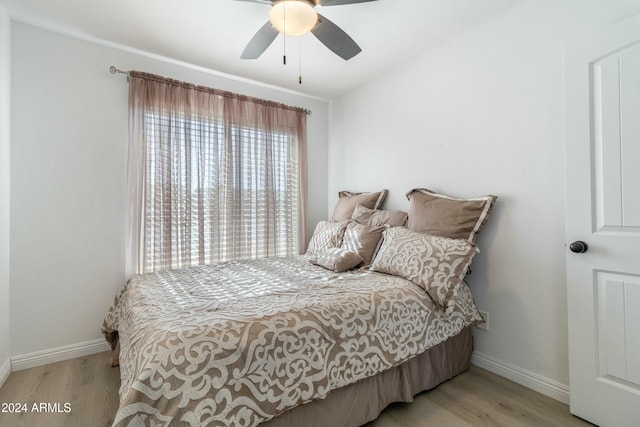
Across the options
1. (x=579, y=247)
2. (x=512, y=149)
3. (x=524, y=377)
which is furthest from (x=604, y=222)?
(x=524, y=377)

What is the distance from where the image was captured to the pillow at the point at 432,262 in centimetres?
171

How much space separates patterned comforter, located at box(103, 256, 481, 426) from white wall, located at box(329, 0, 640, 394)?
340 millimetres

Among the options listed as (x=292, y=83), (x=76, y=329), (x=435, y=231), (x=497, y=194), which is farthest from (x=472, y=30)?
(x=76, y=329)

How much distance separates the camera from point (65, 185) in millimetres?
2223

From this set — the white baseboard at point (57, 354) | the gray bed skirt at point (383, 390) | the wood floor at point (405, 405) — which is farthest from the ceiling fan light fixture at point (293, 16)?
the white baseboard at point (57, 354)

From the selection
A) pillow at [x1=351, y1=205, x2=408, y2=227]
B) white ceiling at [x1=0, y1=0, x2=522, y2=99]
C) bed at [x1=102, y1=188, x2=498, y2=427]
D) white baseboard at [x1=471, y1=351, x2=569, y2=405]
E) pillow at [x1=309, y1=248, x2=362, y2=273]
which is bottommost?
white baseboard at [x1=471, y1=351, x2=569, y2=405]

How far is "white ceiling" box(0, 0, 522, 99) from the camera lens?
75.9 inches

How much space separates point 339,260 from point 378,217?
62 centimetres

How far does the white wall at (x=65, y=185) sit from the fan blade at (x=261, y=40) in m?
1.15

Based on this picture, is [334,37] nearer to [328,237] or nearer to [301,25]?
[301,25]

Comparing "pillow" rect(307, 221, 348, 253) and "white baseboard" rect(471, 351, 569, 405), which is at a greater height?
"pillow" rect(307, 221, 348, 253)

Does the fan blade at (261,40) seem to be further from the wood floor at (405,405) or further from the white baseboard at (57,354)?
the white baseboard at (57,354)

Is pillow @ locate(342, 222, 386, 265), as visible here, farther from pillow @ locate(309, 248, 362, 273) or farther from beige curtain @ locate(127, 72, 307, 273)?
beige curtain @ locate(127, 72, 307, 273)

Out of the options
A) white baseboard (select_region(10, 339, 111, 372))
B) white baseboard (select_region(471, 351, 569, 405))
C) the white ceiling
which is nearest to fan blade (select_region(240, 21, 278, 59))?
the white ceiling
